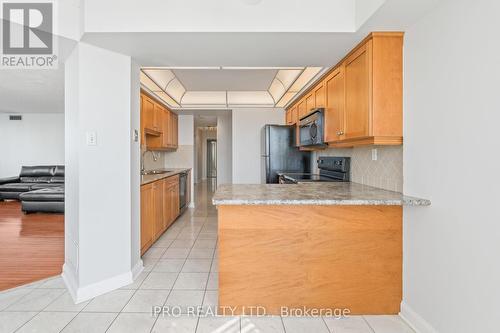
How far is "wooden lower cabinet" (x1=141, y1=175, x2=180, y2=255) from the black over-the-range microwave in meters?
2.10

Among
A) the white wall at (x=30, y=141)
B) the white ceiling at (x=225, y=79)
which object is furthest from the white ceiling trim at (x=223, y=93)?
the white wall at (x=30, y=141)

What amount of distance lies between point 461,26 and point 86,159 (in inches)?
112

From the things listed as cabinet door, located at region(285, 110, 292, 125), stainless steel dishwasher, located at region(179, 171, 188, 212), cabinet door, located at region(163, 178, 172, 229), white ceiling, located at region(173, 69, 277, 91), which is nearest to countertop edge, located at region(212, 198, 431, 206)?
cabinet door, located at region(163, 178, 172, 229)

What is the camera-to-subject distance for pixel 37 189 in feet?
20.2

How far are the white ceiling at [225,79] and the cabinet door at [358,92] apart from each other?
2.04 m

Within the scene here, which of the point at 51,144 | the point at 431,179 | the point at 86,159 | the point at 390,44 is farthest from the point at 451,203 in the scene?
the point at 51,144

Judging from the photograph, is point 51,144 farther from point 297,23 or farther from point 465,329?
point 465,329

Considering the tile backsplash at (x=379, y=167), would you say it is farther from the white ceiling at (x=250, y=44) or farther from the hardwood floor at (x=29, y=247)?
the hardwood floor at (x=29, y=247)

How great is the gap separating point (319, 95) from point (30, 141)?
26.5 feet

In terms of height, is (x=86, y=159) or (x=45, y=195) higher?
(x=86, y=159)

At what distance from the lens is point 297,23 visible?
210 cm

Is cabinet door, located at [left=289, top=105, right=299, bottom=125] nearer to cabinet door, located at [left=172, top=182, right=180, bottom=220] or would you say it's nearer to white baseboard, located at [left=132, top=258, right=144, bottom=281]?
cabinet door, located at [left=172, top=182, right=180, bottom=220]

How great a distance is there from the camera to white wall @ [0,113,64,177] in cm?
751
